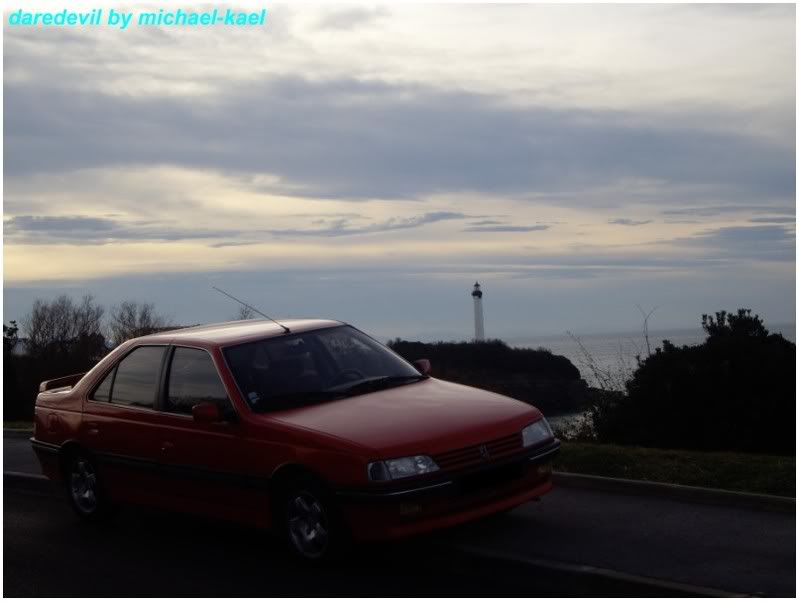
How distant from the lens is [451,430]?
7.38 meters

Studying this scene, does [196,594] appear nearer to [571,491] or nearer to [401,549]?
[401,549]

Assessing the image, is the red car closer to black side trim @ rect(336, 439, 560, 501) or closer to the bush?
black side trim @ rect(336, 439, 560, 501)

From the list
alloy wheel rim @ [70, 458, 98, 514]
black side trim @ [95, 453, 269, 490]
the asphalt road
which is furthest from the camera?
alloy wheel rim @ [70, 458, 98, 514]

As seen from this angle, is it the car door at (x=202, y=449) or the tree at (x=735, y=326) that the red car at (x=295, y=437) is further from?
the tree at (x=735, y=326)

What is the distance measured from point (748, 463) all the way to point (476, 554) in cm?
395

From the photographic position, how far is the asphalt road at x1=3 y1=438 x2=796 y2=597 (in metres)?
6.70

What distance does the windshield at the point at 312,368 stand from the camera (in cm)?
814

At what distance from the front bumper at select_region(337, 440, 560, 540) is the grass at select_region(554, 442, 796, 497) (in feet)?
8.66

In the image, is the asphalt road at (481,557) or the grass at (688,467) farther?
the grass at (688,467)

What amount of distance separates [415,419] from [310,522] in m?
Answer: 1.00

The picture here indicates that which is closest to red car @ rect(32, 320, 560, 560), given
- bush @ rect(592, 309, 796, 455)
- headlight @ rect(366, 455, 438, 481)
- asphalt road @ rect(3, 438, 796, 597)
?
headlight @ rect(366, 455, 438, 481)

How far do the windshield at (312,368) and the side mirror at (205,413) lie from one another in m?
0.27

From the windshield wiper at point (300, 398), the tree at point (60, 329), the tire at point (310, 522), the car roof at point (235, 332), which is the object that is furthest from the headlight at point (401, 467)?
the tree at point (60, 329)

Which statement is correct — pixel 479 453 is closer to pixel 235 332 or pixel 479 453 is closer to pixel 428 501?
pixel 428 501
